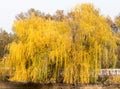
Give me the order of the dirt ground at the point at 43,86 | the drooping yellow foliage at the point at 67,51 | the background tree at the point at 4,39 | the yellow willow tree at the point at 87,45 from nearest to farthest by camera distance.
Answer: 1. the yellow willow tree at the point at 87,45
2. the drooping yellow foliage at the point at 67,51
3. the dirt ground at the point at 43,86
4. the background tree at the point at 4,39

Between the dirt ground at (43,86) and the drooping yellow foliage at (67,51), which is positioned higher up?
the drooping yellow foliage at (67,51)

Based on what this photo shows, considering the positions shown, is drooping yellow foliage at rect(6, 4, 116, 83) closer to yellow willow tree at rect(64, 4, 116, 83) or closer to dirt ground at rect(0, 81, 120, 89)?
yellow willow tree at rect(64, 4, 116, 83)

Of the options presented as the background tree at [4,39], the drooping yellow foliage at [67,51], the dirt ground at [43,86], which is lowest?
the dirt ground at [43,86]

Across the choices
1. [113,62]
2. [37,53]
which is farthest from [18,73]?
[113,62]

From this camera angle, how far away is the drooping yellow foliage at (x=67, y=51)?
2489 cm

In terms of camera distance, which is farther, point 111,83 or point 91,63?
point 111,83

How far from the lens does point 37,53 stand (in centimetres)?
2519

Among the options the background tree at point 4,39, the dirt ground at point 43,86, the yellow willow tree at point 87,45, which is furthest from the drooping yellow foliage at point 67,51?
the background tree at point 4,39

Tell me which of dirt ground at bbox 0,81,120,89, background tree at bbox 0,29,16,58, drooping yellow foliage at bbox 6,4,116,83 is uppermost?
background tree at bbox 0,29,16,58

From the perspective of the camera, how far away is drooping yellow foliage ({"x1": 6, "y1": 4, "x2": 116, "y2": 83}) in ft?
81.7

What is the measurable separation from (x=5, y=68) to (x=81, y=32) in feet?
17.8

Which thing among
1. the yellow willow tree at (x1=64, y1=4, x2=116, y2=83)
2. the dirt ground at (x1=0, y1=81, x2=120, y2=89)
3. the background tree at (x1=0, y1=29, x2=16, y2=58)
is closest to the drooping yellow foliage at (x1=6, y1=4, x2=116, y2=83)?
the yellow willow tree at (x1=64, y1=4, x2=116, y2=83)

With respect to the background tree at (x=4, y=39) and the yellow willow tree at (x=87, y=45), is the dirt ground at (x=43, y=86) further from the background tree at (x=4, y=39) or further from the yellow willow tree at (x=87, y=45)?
the background tree at (x=4, y=39)

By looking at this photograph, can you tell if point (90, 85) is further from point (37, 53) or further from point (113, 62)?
point (37, 53)
